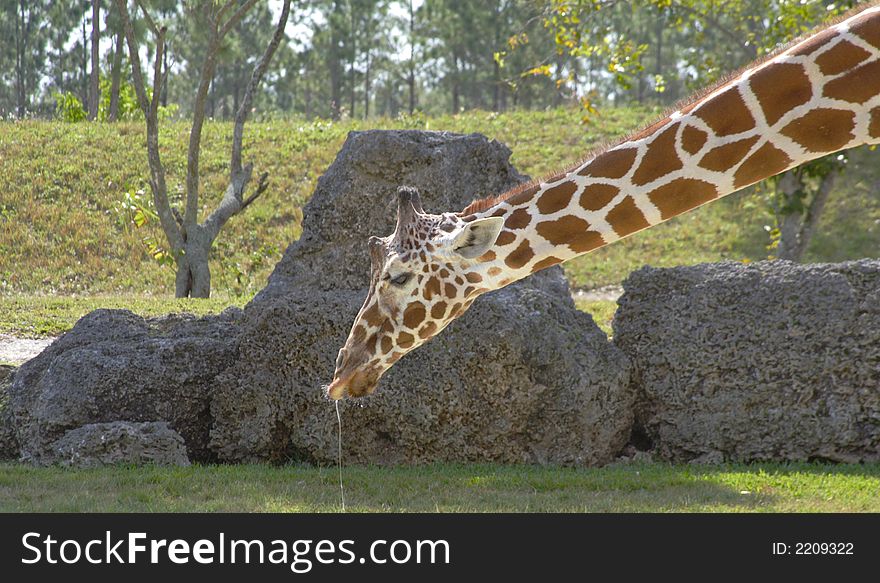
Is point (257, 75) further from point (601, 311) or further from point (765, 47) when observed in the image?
point (765, 47)

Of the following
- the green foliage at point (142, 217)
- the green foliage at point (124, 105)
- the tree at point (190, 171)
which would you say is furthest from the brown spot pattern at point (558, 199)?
the green foliage at point (124, 105)

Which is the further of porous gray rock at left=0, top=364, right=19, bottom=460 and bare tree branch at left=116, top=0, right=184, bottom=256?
bare tree branch at left=116, top=0, right=184, bottom=256

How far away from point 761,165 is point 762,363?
10.6 ft

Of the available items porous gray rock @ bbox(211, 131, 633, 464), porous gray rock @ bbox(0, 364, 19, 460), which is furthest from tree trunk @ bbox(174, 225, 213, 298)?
porous gray rock @ bbox(211, 131, 633, 464)

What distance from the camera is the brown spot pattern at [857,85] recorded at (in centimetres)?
421

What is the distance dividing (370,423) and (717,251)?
46.3 feet

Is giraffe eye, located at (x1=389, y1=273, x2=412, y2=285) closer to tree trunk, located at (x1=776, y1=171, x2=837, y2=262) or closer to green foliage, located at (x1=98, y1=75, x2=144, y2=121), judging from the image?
tree trunk, located at (x1=776, y1=171, x2=837, y2=262)

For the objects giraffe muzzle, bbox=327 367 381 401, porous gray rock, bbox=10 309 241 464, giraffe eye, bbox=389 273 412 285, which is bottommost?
porous gray rock, bbox=10 309 241 464

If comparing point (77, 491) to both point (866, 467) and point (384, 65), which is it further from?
point (384, 65)

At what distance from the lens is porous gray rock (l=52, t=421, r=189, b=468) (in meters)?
6.70

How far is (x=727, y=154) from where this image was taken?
14.1 ft

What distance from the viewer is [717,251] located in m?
19.8

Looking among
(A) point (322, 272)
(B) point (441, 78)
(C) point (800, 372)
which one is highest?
(B) point (441, 78)

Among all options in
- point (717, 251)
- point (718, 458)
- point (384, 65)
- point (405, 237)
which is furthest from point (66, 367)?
point (384, 65)
